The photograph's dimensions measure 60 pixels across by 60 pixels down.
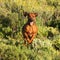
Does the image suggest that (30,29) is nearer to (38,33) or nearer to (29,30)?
(29,30)

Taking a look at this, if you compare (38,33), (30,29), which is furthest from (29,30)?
(38,33)

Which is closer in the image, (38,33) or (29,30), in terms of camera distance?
(29,30)

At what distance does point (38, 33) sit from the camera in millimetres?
9766

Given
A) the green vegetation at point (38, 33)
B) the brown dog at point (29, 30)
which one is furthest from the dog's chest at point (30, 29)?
the green vegetation at point (38, 33)

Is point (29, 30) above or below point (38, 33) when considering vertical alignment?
above

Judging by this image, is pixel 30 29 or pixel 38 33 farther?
pixel 38 33

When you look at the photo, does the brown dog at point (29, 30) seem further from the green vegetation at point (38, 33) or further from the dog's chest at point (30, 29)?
the green vegetation at point (38, 33)

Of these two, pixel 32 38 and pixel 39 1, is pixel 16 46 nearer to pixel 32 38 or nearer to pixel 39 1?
pixel 32 38

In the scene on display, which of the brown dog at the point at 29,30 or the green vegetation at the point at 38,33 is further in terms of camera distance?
the brown dog at the point at 29,30

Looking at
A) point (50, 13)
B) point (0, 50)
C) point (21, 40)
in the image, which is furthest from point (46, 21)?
point (0, 50)

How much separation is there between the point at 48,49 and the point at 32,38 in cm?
59

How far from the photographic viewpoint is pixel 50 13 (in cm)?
1138

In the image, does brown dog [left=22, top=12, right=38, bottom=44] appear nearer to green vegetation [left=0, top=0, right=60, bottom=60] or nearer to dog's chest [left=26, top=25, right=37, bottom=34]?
dog's chest [left=26, top=25, right=37, bottom=34]

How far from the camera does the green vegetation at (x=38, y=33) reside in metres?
7.76
